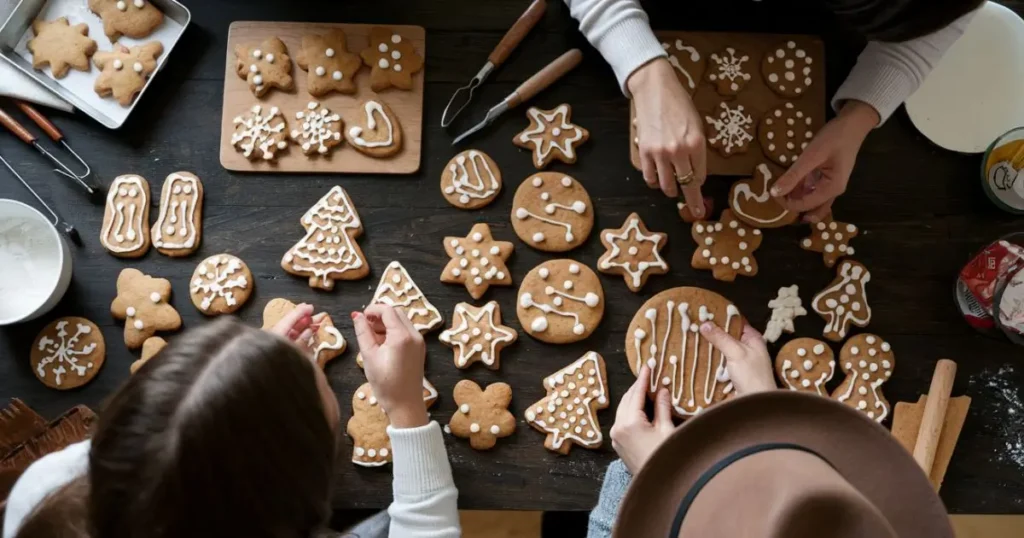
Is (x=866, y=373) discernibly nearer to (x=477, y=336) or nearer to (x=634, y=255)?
(x=634, y=255)

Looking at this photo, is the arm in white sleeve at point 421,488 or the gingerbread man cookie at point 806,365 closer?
the arm in white sleeve at point 421,488

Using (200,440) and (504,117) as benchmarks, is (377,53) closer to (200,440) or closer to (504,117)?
(504,117)

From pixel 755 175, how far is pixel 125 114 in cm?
126

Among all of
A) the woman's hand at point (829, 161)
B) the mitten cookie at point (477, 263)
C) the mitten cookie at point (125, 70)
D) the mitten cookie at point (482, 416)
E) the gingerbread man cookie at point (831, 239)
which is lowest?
the mitten cookie at point (482, 416)

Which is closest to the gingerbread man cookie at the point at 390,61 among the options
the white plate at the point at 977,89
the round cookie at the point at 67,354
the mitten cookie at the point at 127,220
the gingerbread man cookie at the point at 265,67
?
the gingerbread man cookie at the point at 265,67

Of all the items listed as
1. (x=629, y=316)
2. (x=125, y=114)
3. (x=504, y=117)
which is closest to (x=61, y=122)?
(x=125, y=114)

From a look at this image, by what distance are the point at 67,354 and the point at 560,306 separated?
93 cm

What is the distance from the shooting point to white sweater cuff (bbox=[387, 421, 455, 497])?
49.4 inches

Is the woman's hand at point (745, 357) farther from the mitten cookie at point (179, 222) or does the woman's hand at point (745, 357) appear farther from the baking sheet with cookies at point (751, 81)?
the mitten cookie at point (179, 222)

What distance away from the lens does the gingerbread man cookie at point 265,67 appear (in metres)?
1.49

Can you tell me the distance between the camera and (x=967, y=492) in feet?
4.51

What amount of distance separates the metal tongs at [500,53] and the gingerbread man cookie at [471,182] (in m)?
0.10

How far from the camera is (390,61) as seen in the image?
149cm

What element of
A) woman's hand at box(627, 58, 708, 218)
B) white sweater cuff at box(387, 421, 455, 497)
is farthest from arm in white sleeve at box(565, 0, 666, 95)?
white sweater cuff at box(387, 421, 455, 497)
